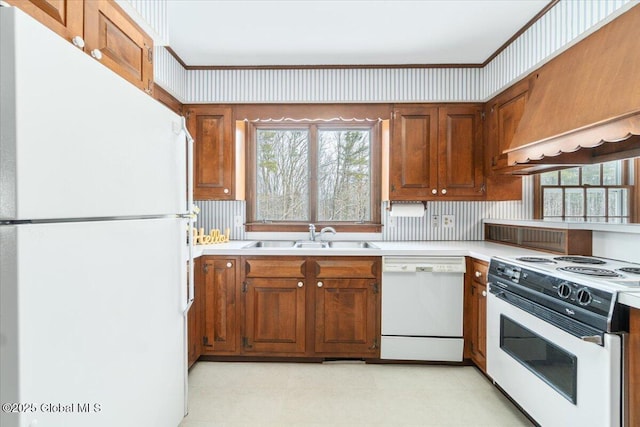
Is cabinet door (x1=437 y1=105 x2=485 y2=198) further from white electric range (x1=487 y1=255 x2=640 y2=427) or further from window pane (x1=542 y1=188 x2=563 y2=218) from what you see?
white electric range (x1=487 y1=255 x2=640 y2=427)

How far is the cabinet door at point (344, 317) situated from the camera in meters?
2.62

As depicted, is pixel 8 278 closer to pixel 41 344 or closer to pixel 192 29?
pixel 41 344

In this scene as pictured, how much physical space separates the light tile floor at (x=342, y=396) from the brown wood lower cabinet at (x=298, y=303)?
157mm

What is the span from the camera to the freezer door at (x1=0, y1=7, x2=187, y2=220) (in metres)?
A: 0.70

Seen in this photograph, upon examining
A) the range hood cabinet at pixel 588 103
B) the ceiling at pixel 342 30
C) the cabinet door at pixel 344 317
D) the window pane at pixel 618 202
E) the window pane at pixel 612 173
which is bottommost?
the cabinet door at pixel 344 317

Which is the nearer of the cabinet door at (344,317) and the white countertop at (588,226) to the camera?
the white countertop at (588,226)

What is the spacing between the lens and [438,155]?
2.91m

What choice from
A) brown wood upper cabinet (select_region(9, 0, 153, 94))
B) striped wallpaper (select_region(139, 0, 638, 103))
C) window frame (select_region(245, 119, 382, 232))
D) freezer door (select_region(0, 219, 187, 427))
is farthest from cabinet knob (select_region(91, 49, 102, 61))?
window frame (select_region(245, 119, 382, 232))

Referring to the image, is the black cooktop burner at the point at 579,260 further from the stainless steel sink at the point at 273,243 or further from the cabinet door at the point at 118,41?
the cabinet door at the point at 118,41

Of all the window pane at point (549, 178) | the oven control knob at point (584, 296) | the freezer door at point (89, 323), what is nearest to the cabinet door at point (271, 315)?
the freezer door at point (89, 323)

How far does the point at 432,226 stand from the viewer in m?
3.22

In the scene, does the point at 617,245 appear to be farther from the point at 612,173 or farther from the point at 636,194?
the point at 612,173

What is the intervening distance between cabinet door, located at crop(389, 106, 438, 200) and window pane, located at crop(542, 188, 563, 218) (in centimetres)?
88

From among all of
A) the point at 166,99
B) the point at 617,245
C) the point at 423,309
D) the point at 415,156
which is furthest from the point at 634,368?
the point at 166,99
